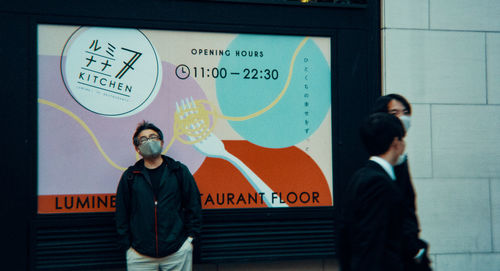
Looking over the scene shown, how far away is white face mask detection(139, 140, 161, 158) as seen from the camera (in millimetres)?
4559

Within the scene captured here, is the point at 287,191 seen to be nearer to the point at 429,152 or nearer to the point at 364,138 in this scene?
the point at 429,152

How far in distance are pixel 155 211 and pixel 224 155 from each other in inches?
46.6

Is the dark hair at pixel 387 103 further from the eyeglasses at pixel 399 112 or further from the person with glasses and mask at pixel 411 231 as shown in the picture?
the person with glasses and mask at pixel 411 231

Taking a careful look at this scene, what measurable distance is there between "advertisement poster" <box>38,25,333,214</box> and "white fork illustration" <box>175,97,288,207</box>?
0.04 feet

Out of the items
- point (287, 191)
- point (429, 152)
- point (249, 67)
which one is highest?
point (249, 67)

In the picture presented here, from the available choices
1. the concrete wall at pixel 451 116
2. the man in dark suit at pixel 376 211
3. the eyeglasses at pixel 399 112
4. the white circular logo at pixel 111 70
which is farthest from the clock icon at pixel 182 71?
the man in dark suit at pixel 376 211

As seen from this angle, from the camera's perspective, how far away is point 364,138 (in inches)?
114

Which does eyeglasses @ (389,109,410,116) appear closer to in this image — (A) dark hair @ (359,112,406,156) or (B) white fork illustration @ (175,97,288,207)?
(A) dark hair @ (359,112,406,156)

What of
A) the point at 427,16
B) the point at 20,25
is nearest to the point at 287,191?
the point at 427,16

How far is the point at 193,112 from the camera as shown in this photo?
5375 mm

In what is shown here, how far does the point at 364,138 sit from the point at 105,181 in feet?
10.3

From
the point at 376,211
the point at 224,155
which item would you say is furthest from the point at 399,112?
the point at 224,155

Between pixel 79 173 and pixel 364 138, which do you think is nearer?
pixel 364 138

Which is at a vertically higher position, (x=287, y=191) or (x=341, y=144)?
(x=341, y=144)
